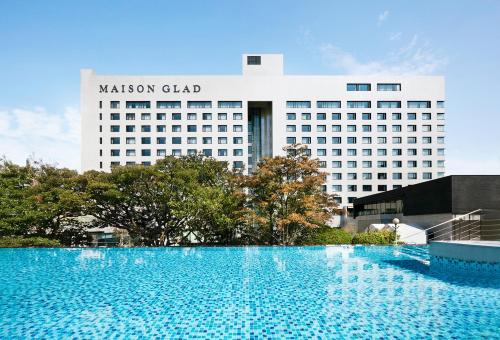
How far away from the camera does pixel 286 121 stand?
171 feet

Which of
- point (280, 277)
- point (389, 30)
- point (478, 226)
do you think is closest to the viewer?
point (280, 277)

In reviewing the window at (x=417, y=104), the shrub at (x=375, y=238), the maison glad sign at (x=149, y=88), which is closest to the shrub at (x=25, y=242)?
the shrub at (x=375, y=238)

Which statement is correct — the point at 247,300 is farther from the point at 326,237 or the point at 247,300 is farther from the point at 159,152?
the point at 159,152

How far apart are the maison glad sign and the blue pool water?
129ft

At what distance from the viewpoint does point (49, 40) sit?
1936 centimetres

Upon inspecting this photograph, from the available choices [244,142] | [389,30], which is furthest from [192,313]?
[244,142]

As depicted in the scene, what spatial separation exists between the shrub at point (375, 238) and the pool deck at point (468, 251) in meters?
6.58

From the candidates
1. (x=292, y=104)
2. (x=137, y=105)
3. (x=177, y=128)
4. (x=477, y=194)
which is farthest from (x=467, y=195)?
(x=137, y=105)

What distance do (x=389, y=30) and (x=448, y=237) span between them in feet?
52.2

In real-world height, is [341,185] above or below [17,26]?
below

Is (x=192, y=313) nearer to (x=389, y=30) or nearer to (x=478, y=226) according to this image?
(x=478, y=226)

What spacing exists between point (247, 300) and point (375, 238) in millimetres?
16060

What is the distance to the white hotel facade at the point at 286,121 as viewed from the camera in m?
51.8

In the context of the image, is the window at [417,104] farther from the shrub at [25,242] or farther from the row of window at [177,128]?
the shrub at [25,242]
